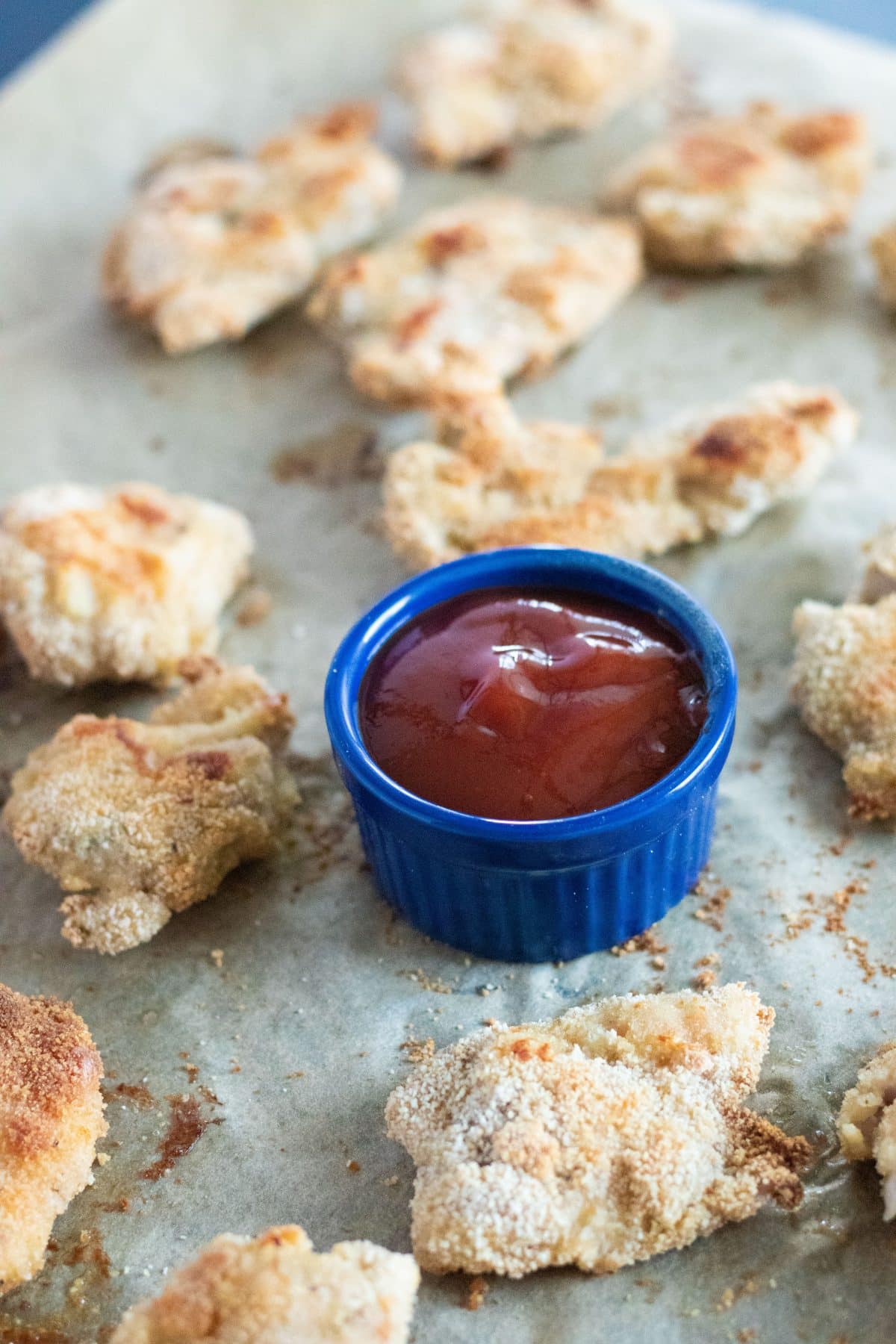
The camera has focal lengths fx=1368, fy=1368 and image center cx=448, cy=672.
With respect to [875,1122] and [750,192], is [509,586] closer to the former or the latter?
[875,1122]

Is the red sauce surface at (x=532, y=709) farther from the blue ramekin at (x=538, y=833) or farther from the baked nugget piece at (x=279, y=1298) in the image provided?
the baked nugget piece at (x=279, y=1298)

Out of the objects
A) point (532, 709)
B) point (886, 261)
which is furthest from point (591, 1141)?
point (886, 261)

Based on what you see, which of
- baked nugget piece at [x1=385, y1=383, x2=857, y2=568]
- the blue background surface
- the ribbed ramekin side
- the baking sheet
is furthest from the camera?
the blue background surface

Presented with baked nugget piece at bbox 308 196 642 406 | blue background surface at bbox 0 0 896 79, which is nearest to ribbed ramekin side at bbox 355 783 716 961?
baked nugget piece at bbox 308 196 642 406

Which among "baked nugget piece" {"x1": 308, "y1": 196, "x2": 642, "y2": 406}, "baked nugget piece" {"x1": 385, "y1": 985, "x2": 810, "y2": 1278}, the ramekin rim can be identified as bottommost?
"baked nugget piece" {"x1": 385, "y1": 985, "x2": 810, "y2": 1278}

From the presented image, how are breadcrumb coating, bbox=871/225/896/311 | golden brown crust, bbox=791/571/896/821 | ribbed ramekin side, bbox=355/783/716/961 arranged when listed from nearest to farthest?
1. ribbed ramekin side, bbox=355/783/716/961
2. golden brown crust, bbox=791/571/896/821
3. breadcrumb coating, bbox=871/225/896/311

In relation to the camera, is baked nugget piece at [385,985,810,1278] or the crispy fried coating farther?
the crispy fried coating

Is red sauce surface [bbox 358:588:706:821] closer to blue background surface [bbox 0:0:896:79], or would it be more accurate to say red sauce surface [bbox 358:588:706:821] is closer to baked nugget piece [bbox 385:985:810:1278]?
baked nugget piece [bbox 385:985:810:1278]
